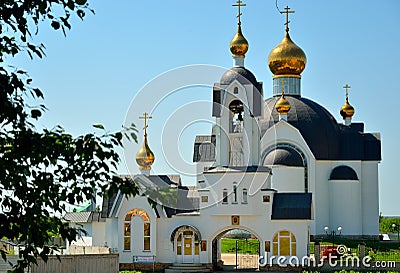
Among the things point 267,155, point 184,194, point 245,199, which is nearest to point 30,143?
point 245,199

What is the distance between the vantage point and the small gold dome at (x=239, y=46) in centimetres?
3014

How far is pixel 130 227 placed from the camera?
27.5m

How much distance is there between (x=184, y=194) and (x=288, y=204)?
4.14m

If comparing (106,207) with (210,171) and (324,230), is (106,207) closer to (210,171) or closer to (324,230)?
(210,171)

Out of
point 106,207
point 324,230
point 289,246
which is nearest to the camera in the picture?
point 289,246

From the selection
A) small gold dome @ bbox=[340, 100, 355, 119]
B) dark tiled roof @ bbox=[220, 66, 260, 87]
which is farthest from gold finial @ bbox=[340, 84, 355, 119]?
dark tiled roof @ bbox=[220, 66, 260, 87]

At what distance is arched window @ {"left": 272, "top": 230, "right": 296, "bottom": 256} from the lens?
86.5 feet

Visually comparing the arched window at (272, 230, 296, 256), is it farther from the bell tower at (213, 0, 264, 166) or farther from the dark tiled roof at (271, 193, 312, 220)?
the bell tower at (213, 0, 264, 166)

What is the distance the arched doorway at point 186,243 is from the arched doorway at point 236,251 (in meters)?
0.64

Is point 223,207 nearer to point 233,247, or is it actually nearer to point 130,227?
point 130,227

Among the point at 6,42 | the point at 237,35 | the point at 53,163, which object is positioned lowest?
the point at 53,163

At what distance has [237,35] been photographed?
1204 inches

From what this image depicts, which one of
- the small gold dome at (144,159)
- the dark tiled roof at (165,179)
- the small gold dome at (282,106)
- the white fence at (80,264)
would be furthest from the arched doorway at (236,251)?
the white fence at (80,264)

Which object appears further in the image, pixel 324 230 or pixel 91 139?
pixel 324 230
